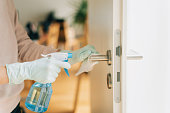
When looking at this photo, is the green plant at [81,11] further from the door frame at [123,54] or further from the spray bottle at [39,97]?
the door frame at [123,54]

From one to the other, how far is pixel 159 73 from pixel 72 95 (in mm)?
2696

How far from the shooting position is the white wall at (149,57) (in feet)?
2.87

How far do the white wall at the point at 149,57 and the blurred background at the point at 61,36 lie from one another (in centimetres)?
204

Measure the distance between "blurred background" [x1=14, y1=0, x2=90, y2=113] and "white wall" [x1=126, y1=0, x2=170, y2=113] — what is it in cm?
204

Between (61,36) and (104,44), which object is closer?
(104,44)

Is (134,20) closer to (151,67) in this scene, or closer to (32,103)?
(151,67)

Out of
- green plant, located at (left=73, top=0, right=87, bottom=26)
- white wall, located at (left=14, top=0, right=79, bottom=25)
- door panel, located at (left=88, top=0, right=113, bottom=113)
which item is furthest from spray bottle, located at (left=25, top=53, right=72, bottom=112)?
white wall, located at (left=14, top=0, right=79, bottom=25)

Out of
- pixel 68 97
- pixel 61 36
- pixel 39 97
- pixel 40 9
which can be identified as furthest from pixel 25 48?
A: pixel 40 9

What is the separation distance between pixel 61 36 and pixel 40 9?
239 centimetres

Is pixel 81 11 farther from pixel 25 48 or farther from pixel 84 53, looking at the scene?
pixel 84 53

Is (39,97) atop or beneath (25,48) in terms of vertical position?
beneath

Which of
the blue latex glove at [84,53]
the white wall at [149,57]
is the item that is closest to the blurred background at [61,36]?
the blue latex glove at [84,53]

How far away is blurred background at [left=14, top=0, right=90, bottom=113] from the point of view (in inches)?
126

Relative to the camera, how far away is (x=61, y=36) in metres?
6.22
